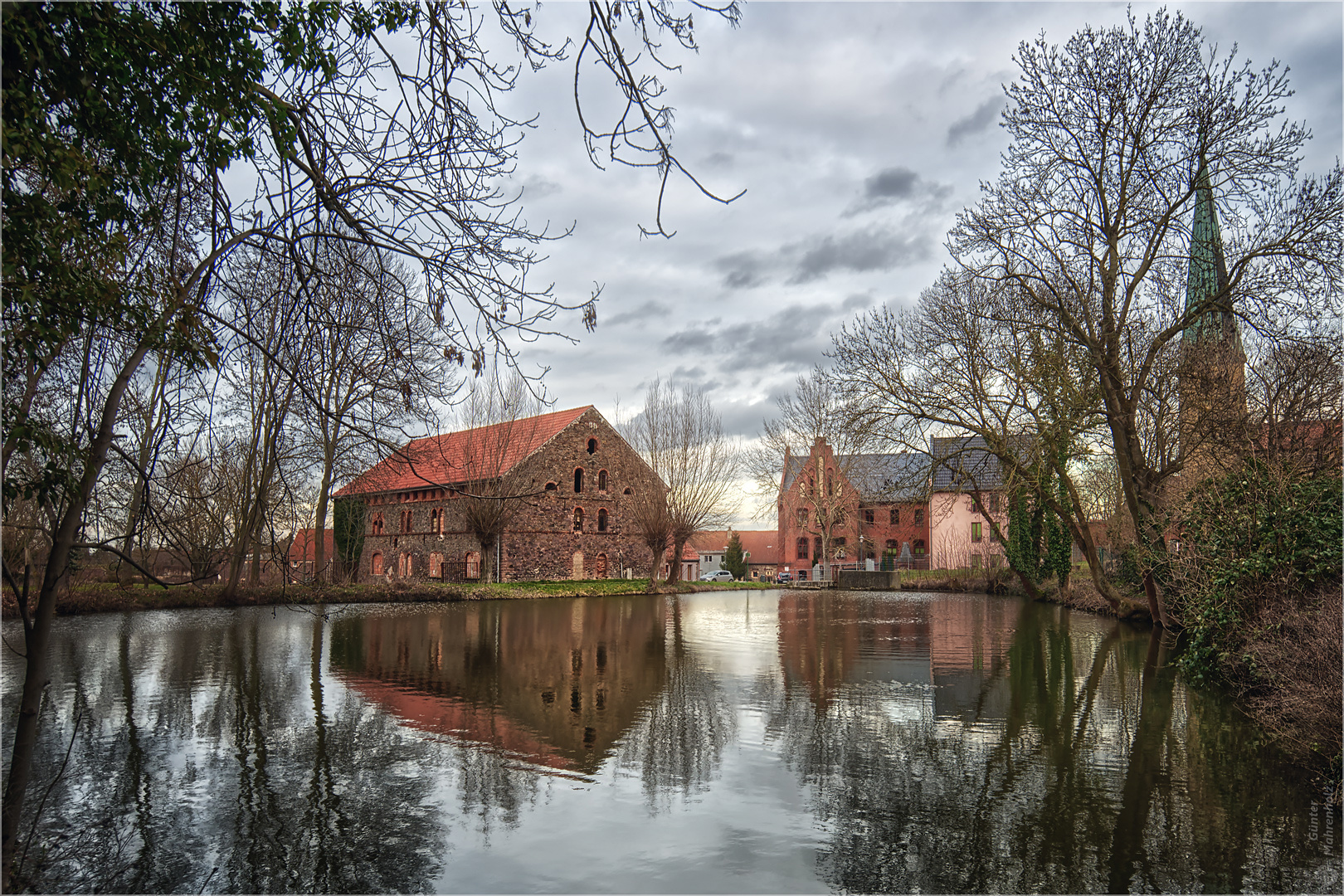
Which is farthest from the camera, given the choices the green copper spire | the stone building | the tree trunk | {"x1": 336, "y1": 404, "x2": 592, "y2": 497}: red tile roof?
the stone building

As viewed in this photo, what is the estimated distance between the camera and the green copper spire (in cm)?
1501

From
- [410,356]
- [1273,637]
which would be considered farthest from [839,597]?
[410,356]

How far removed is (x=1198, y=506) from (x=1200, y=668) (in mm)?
2296

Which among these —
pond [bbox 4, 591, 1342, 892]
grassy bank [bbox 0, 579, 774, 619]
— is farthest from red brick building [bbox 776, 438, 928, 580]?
pond [bbox 4, 591, 1342, 892]

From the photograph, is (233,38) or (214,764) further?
(214,764)

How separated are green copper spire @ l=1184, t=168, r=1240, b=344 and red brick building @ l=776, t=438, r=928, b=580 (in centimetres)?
1608

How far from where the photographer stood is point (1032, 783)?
265 inches

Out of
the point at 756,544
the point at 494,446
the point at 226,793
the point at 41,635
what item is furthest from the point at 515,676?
the point at 756,544

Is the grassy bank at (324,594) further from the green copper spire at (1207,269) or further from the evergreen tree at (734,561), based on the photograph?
the green copper spire at (1207,269)

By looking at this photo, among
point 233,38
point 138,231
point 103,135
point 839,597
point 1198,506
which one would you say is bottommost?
point 839,597

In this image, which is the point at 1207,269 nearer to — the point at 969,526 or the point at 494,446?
the point at 494,446

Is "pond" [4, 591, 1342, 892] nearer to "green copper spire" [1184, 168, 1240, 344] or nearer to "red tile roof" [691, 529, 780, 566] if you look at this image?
"green copper spire" [1184, 168, 1240, 344]

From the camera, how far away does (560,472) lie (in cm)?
3812

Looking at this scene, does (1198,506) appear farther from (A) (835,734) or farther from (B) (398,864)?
(B) (398,864)
